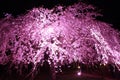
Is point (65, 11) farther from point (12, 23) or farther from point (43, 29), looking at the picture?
point (12, 23)

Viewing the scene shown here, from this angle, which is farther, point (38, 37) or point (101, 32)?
point (101, 32)

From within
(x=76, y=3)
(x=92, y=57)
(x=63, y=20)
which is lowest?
(x=92, y=57)

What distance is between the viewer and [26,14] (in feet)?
37.4

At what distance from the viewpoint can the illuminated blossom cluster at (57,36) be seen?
1068 cm

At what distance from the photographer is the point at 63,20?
10.9 metres

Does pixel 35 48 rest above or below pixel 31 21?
below

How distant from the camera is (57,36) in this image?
35.0 feet

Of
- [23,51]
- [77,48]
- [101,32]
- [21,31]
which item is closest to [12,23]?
[21,31]

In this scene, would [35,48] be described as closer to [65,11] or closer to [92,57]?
[65,11]

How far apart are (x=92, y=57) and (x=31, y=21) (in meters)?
3.90

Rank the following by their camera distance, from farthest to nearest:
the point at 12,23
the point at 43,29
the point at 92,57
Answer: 1. the point at 92,57
2. the point at 12,23
3. the point at 43,29

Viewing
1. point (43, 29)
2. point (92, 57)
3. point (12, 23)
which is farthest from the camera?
point (92, 57)

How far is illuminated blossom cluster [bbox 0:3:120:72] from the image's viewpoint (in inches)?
420

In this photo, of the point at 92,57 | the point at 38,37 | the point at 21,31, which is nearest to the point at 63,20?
the point at 38,37
